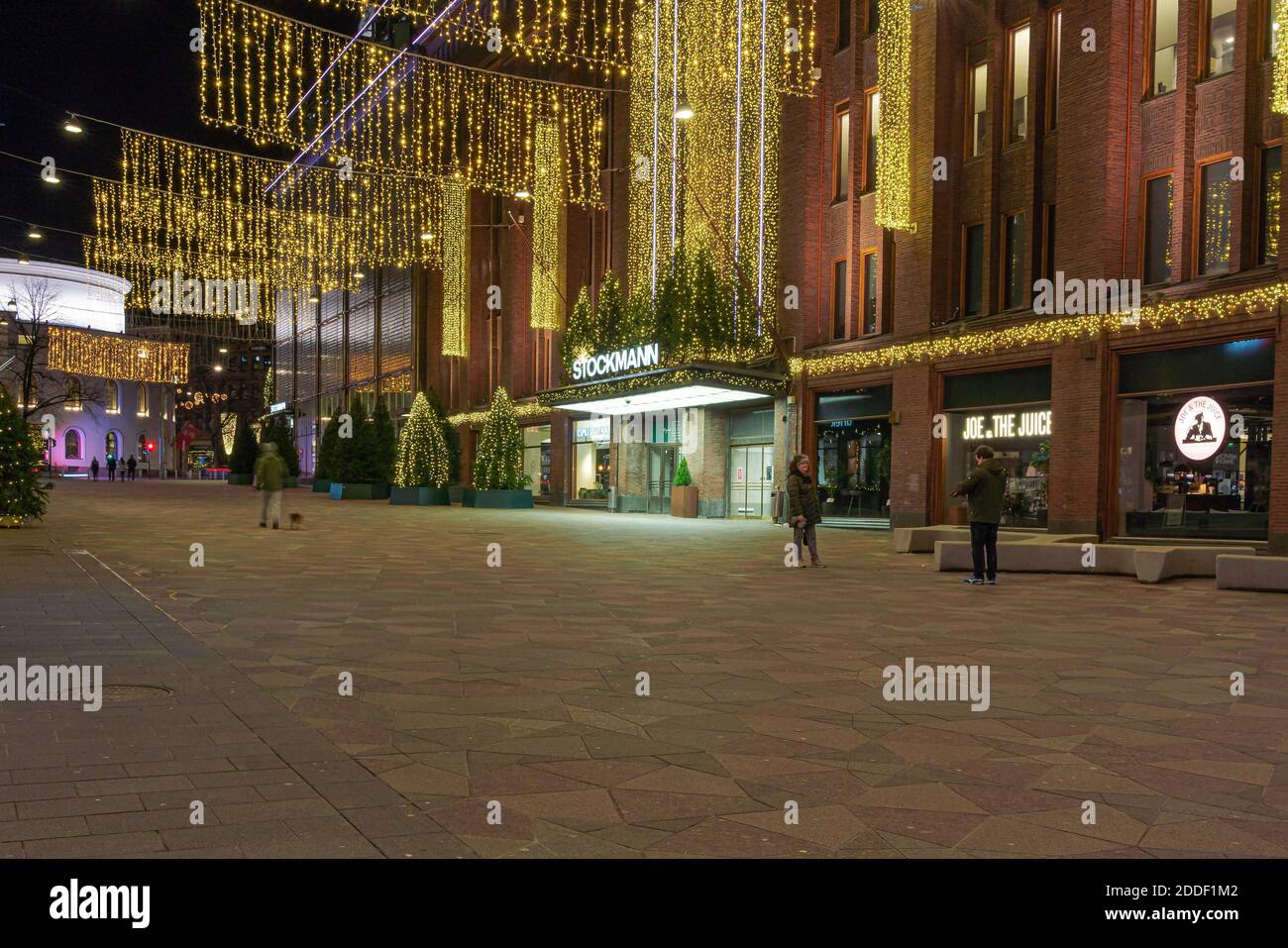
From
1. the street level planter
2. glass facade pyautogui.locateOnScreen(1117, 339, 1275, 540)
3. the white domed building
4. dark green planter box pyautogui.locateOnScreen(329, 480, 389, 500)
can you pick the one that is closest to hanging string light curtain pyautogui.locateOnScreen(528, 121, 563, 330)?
dark green planter box pyautogui.locateOnScreen(329, 480, 389, 500)

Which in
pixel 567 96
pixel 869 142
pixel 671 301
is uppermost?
pixel 567 96

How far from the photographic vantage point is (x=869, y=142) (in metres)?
27.5

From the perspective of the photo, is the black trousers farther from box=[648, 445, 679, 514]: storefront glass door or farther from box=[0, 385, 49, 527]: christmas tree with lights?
box=[648, 445, 679, 514]: storefront glass door

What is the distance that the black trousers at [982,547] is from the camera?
14.5m

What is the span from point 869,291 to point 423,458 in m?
19.7

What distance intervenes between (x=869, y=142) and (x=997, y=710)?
23.9 meters

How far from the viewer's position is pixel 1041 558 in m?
16.3

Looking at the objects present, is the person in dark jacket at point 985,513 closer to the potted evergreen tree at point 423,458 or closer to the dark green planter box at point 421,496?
the dark green planter box at point 421,496

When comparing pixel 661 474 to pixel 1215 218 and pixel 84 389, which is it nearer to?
pixel 1215 218

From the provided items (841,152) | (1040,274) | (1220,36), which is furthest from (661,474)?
(1220,36)

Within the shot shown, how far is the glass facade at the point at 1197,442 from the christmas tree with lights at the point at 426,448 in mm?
26123

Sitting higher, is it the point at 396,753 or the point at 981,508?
the point at 981,508
